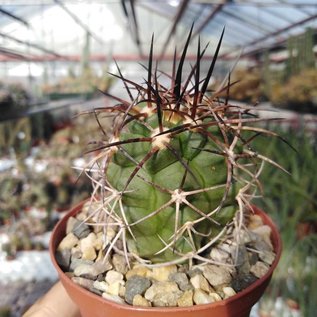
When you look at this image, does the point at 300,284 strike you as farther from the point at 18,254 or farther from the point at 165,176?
the point at 18,254

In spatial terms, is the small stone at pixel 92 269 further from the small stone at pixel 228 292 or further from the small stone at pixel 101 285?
the small stone at pixel 228 292

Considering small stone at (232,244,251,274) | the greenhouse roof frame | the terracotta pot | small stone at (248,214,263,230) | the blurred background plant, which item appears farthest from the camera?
the greenhouse roof frame

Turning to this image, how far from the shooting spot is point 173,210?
0.43m

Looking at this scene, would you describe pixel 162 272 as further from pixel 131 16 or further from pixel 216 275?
pixel 131 16

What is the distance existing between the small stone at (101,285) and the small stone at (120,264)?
32 millimetres

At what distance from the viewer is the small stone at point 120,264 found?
1.63 ft

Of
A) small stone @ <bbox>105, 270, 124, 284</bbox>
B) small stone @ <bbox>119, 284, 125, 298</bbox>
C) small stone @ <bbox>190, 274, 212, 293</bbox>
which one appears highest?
small stone @ <bbox>190, 274, 212, 293</bbox>

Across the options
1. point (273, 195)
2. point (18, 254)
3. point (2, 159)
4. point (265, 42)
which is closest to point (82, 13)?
point (265, 42)

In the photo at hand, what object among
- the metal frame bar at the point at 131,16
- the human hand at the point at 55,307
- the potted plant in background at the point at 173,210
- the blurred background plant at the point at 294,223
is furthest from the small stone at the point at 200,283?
the metal frame bar at the point at 131,16

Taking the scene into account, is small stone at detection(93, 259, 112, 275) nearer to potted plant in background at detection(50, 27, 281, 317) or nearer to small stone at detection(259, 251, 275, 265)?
potted plant in background at detection(50, 27, 281, 317)

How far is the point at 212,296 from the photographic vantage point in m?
0.44

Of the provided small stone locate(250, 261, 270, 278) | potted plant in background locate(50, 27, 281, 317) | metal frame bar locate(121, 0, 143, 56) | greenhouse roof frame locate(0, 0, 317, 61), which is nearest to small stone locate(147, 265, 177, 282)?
potted plant in background locate(50, 27, 281, 317)

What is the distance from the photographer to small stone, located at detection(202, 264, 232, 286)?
0.47 meters

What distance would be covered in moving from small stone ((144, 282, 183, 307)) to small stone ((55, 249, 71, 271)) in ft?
0.45
